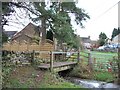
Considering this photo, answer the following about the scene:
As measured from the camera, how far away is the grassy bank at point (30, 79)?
4.49 meters

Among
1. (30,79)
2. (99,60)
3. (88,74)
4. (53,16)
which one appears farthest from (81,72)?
(53,16)

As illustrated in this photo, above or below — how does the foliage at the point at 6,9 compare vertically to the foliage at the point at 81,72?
above

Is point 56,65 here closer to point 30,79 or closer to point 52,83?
point 52,83

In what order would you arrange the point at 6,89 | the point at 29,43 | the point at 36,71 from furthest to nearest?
the point at 29,43, the point at 36,71, the point at 6,89

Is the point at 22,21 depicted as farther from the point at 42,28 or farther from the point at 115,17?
the point at 115,17

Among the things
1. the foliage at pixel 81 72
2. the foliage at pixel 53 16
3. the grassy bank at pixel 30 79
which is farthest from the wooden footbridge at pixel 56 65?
the foliage at pixel 53 16

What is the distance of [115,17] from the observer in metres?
4.66

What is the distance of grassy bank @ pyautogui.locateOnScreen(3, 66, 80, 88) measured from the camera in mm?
4486

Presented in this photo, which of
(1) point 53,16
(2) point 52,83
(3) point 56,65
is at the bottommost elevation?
(2) point 52,83

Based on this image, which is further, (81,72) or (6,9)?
(81,72)

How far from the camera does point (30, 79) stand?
4.86 metres

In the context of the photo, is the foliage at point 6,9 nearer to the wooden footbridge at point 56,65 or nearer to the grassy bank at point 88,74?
the wooden footbridge at point 56,65

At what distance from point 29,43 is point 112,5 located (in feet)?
14.2

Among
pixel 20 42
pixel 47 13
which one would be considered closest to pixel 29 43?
pixel 20 42
